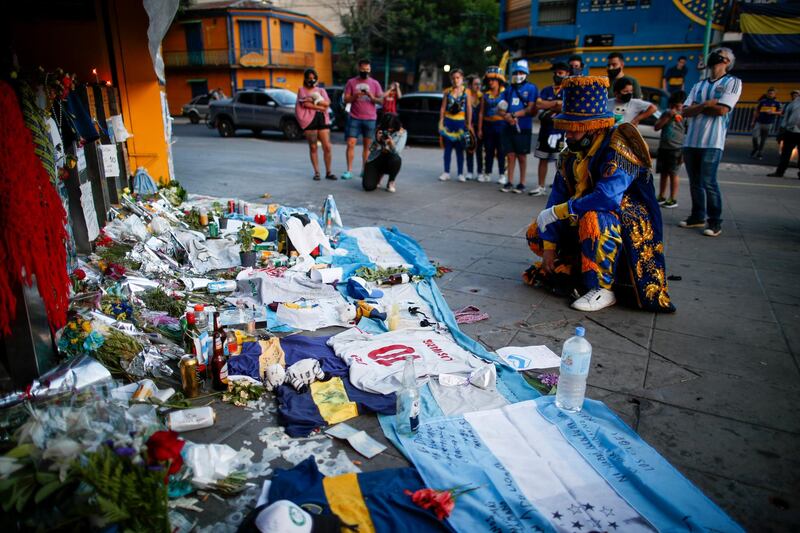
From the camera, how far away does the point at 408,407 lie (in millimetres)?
2668

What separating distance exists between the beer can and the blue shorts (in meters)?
6.98

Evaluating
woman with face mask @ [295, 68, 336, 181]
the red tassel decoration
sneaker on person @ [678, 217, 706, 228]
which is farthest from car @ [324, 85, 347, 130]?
the red tassel decoration

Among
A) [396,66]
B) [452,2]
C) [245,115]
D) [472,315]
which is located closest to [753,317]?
[472,315]

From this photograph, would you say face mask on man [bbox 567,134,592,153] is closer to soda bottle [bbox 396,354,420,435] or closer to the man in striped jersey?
soda bottle [bbox 396,354,420,435]

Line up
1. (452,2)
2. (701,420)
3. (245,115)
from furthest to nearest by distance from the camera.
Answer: (452,2), (245,115), (701,420)

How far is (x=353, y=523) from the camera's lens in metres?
2.08

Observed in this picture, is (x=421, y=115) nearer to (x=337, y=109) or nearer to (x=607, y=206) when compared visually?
(x=337, y=109)

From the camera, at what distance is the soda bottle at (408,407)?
2660 millimetres

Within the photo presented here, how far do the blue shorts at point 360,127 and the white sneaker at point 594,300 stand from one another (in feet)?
19.8

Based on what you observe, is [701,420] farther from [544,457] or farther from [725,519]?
[544,457]

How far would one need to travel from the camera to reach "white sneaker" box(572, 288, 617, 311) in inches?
168

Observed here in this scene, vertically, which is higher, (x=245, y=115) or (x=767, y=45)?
(x=767, y=45)

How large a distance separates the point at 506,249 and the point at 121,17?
532 centimetres

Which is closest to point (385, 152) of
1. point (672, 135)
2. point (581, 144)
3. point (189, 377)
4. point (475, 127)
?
point (475, 127)
